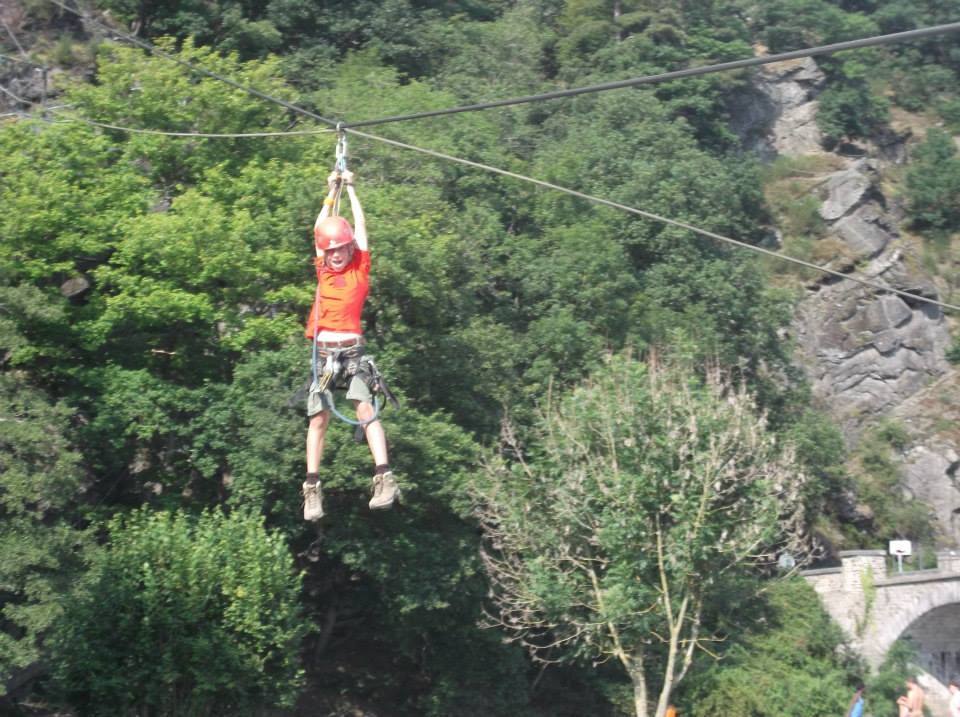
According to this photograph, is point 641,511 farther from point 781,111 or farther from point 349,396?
point 781,111

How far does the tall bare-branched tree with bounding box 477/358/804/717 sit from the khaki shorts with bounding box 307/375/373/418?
9.96 metres

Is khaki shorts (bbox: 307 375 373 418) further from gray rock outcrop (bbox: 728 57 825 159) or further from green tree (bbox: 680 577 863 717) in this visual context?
gray rock outcrop (bbox: 728 57 825 159)

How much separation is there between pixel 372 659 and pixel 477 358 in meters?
7.86

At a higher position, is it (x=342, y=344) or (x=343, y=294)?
(x=343, y=294)

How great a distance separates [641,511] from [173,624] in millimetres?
7753

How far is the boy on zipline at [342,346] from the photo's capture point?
9703 mm

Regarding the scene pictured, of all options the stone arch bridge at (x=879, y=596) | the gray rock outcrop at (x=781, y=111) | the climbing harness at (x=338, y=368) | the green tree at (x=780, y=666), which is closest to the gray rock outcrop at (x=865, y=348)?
the gray rock outcrop at (x=781, y=111)

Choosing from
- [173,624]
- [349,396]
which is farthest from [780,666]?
[349,396]

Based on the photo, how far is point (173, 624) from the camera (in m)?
18.8

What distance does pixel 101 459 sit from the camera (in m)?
22.7

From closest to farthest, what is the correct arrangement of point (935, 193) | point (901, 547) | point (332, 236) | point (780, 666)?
point (332, 236) < point (780, 666) < point (901, 547) < point (935, 193)

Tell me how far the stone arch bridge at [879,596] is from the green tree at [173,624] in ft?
60.9

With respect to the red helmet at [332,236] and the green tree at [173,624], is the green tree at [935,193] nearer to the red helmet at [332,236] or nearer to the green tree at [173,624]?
the green tree at [173,624]

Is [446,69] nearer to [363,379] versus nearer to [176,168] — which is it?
[176,168]
